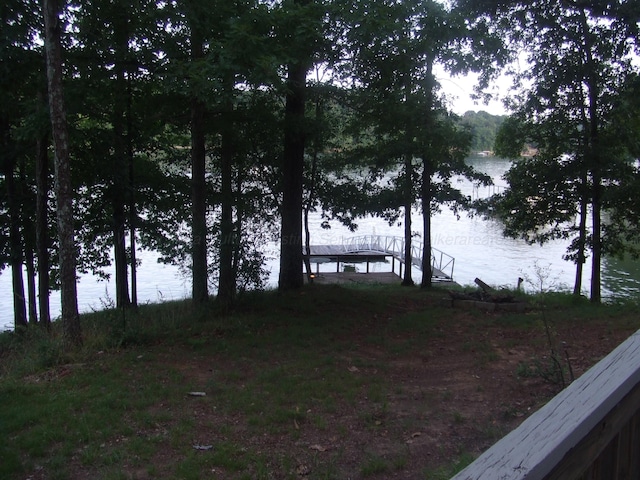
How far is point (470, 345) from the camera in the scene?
823 cm

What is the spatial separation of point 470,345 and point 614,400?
724 cm

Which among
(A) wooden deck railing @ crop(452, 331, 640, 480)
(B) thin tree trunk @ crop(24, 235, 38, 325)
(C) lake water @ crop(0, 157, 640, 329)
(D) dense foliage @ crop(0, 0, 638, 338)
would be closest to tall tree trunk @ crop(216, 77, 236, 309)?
(D) dense foliage @ crop(0, 0, 638, 338)

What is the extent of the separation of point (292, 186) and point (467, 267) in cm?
1934

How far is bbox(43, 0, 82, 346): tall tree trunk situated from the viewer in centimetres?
730

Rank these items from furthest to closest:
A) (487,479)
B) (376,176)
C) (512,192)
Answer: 1. (376,176)
2. (512,192)
3. (487,479)

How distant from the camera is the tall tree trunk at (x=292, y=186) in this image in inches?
467

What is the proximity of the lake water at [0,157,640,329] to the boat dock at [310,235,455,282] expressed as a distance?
0.98 metres

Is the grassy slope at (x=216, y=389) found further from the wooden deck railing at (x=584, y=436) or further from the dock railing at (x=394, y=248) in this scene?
the dock railing at (x=394, y=248)

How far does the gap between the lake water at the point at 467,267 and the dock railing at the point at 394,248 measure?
80cm

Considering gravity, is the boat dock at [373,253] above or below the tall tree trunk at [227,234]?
below

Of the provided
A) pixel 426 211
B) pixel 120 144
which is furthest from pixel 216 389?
pixel 426 211

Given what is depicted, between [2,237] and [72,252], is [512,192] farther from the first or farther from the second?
[2,237]

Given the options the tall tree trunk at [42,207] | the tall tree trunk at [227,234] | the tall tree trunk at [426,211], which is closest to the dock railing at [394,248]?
the tall tree trunk at [426,211]

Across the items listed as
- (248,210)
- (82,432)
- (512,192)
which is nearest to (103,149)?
(248,210)
